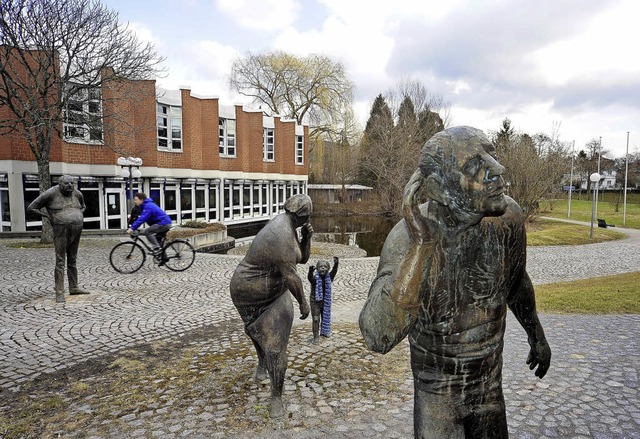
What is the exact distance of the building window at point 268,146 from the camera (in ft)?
116

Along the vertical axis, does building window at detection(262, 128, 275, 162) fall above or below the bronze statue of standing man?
above

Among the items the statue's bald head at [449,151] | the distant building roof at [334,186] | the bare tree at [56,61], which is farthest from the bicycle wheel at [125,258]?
the distant building roof at [334,186]

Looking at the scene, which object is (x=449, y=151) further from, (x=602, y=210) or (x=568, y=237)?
(x=602, y=210)

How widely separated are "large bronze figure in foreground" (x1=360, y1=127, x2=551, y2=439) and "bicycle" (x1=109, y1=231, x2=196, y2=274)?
35.1ft

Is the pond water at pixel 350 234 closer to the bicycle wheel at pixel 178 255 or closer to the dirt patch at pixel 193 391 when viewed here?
the bicycle wheel at pixel 178 255

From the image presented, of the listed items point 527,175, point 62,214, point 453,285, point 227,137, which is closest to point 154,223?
point 62,214

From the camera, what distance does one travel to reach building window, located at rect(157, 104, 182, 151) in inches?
1038

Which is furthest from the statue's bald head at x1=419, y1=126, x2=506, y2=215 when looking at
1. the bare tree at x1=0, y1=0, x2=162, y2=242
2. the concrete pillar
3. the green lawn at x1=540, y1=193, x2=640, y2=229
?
the green lawn at x1=540, y1=193, x2=640, y2=229

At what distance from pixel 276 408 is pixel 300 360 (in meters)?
1.41

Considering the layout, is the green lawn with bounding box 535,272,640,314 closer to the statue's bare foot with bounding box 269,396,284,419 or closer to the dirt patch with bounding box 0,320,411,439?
the dirt patch with bounding box 0,320,411,439

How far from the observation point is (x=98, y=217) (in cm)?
2209

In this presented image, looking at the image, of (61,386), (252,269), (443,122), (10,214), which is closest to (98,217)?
(10,214)

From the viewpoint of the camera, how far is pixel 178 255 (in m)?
11.7

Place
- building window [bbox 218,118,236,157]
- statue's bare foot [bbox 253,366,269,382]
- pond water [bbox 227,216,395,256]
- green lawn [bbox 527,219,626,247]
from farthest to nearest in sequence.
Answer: building window [bbox 218,118,236,157] < pond water [bbox 227,216,395,256] < green lawn [bbox 527,219,626,247] < statue's bare foot [bbox 253,366,269,382]
